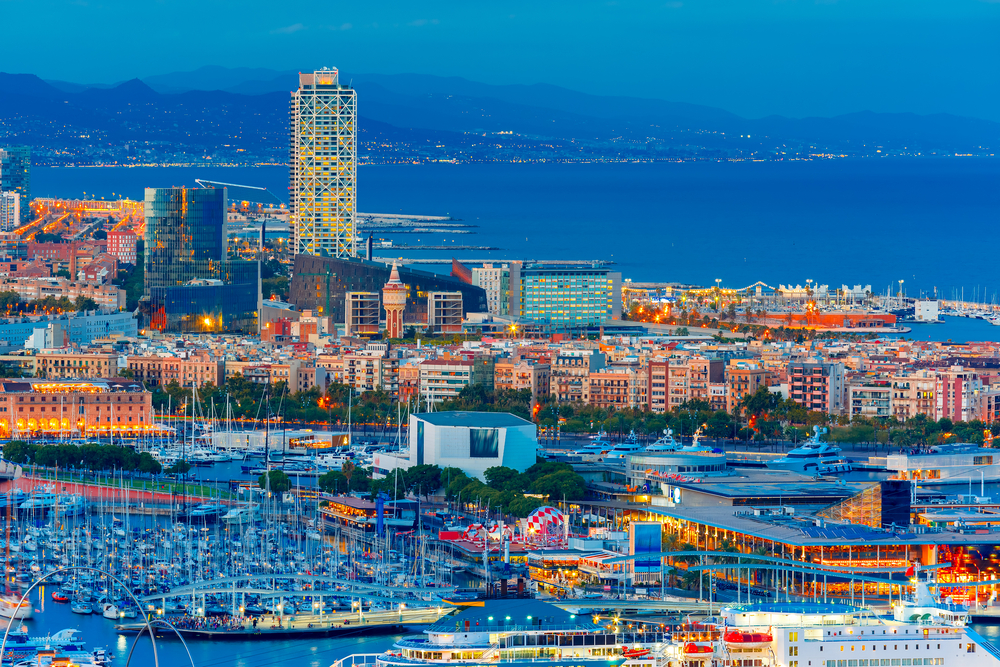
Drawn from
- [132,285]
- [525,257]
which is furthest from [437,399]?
[525,257]

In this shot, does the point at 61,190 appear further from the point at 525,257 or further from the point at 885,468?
the point at 885,468

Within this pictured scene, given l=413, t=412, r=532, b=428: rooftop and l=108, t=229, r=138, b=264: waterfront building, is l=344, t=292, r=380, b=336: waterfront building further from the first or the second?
l=413, t=412, r=532, b=428: rooftop

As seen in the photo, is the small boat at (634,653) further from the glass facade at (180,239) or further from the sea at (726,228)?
the glass facade at (180,239)

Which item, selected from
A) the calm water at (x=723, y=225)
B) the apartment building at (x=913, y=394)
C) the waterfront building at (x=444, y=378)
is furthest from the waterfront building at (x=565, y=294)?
the apartment building at (x=913, y=394)

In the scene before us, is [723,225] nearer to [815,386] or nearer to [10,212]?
[10,212]

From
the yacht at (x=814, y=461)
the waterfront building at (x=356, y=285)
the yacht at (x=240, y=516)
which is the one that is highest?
the waterfront building at (x=356, y=285)

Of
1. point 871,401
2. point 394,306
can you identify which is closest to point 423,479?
point 871,401
